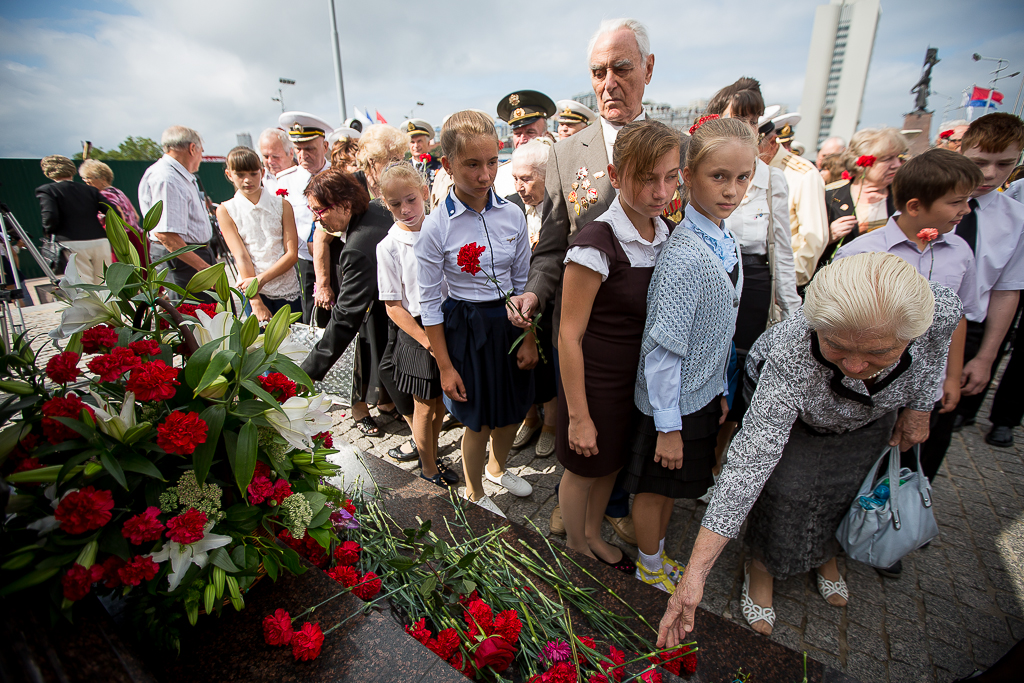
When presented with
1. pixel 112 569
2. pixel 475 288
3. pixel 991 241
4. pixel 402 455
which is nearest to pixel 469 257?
pixel 475 288

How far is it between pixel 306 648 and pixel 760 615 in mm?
1978

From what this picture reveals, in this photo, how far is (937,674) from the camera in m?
1.86

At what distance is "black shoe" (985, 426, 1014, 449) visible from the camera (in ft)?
11.6

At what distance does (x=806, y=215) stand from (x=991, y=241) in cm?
100

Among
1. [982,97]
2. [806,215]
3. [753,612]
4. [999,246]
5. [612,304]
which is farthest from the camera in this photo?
[982,97]

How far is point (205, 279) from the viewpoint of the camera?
45.6 inches

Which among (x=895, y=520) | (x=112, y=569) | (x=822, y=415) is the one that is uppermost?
(x=112, y=569)

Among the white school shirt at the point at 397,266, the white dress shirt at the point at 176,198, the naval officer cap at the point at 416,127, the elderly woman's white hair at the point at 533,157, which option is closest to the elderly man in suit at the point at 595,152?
the elderly woman's white hair at the point at 533,157

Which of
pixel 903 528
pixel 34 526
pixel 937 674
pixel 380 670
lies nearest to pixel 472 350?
pixel 380 670

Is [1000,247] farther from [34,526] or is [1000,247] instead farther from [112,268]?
[34,526]

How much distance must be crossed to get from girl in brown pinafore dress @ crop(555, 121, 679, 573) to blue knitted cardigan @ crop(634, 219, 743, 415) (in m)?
0.10

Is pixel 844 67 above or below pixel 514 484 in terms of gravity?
above

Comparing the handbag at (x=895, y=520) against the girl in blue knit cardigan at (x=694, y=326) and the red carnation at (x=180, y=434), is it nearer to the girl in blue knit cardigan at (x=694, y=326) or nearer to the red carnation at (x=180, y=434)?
the girl in blue knit cardigan at (x=694, y=326)

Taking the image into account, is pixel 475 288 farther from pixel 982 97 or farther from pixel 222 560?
pixel 982 97
